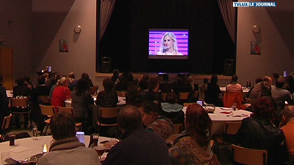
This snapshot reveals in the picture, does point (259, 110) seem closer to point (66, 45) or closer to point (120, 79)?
point (120, 79)

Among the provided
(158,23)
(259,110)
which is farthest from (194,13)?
(259,110)

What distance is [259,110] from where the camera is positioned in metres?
4.33

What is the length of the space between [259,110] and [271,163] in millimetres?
620

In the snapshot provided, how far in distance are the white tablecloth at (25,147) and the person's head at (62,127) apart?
1.01 m

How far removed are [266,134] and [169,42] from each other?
11214 mm

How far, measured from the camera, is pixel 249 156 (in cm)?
419

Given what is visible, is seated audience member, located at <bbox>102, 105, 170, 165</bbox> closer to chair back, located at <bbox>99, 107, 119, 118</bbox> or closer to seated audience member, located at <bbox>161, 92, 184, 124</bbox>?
seated audience member, located at <bbox>161, 92, 184, 124</bbox>

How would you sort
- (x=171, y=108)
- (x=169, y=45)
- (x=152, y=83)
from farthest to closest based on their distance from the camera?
(x=169, y=45) < (x=152, y=83) < (x=171, y=108)

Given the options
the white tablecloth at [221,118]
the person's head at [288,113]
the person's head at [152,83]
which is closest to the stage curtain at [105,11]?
the person's head at [152,83]

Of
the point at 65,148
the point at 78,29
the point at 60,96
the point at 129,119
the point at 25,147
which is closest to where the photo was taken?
the point at 65,148

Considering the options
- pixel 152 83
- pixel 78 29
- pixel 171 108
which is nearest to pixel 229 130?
pixel 171 108

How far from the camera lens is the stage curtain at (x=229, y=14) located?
13969 millimetres

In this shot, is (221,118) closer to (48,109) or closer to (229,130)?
(229,130)

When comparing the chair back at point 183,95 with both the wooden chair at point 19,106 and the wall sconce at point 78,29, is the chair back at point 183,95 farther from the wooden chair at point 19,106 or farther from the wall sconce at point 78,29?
the wall sconce at point 78,29
